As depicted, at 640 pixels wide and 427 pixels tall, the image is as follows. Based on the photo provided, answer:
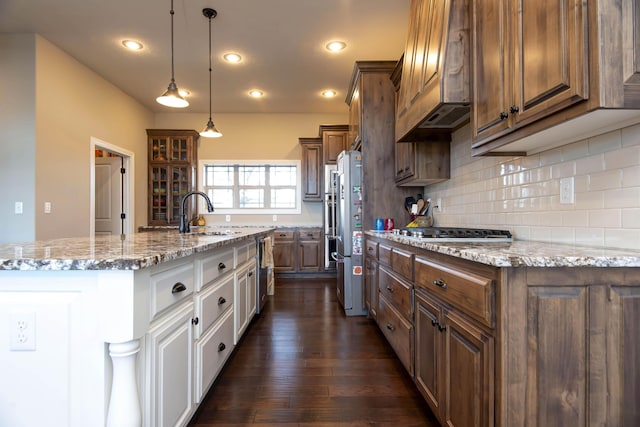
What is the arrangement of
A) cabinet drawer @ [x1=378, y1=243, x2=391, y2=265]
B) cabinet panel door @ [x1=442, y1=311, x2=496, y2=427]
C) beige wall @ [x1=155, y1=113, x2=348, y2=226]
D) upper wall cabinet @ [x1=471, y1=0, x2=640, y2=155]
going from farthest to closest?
beige wall @ [x1=155, y1=113, x2=348, y2=226] < cabinet drawer @ [x1=378, y1=243, x2=391, y2=265] < cabinet panel door @ [x1=442, y1=311, x2=496, y2=427] < upper wall cabinet @ [x1=471, y1=0, x2=640, y2=155]

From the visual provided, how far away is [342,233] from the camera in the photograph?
3.51m

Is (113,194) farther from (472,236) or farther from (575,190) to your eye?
(575,190)

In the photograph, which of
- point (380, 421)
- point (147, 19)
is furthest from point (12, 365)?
point (147, 19)

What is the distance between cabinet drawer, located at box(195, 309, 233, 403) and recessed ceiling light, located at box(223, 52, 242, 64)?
10.4ft

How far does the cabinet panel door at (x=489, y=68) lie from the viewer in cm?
140

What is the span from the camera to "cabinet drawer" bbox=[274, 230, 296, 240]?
5492 mm

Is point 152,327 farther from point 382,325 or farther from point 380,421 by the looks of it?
point 382,325

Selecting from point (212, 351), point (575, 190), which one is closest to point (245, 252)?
point (212, 351)

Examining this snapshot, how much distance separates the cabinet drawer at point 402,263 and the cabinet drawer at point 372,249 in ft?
1.73

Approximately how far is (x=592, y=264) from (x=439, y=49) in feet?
4.43

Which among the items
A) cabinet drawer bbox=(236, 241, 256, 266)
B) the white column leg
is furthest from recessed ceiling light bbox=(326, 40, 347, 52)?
the white column leg

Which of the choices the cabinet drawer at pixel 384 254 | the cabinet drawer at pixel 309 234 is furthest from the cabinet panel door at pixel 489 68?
the cabinet drawer at pixel 309 234

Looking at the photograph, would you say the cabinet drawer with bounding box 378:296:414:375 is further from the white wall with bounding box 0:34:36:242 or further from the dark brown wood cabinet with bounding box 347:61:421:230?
the white wall with bounding box 0:34:36:242

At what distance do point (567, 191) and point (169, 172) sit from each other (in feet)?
19.0
